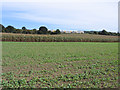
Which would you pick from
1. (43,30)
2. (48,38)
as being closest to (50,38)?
(48,38)

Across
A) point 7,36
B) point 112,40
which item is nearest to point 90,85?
point 7,36

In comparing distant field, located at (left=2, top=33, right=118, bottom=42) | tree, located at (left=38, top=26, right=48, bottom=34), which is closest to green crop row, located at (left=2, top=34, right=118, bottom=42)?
distant field, located at (left=2, top=33, right=118, bottom=42)

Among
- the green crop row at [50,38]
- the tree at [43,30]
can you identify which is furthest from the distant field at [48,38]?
the tree at [43,30]

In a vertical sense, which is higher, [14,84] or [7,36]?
[7,36]

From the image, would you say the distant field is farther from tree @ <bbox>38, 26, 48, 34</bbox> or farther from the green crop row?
tree @ <bbox>38, 26, 48, 34</bbox>

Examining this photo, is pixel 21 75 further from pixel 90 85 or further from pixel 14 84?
pixel 90 85

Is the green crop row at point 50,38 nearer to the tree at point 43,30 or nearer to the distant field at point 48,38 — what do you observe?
the distant field at point 48,38

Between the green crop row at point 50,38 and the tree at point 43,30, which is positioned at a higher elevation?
the tree at point 43,30

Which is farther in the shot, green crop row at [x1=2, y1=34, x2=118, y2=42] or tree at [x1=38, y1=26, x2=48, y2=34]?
tree at [x1=38, y1=26, x2=48, y2=34]

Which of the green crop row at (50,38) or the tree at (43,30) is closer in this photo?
the green crop row at (50,38)

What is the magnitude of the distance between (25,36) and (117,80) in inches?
1363

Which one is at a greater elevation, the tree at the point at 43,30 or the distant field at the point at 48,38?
the tree at the point at 43,30

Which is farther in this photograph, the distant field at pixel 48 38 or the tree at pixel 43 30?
the tree at pixel 43 30

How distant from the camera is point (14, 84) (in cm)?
534
